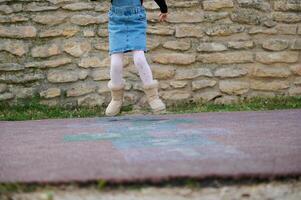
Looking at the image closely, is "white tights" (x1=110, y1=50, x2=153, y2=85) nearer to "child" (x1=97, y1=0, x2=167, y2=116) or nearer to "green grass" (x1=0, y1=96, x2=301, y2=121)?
"child" (x1=97, y1=0, x2=167, y2=116)

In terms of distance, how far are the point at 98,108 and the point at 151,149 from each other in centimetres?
255

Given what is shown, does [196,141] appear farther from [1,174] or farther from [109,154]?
[1,174]

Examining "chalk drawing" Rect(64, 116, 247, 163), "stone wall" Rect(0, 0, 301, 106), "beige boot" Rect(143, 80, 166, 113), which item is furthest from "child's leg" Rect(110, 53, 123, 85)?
"stone wall" Rect(0, 0, 301, 106)

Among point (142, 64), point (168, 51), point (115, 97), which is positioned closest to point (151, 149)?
point (142, 64)

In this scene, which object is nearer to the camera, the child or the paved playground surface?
the paved playground surface

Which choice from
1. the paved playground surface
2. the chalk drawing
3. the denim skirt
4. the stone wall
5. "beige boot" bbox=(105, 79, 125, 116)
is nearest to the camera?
the paved playground surface

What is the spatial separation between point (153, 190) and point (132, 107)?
10.1 feet

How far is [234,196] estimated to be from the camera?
Answer: 1.61m

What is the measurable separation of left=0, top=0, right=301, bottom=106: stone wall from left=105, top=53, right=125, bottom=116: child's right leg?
0.87 meters

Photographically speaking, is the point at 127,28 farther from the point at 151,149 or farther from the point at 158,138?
the point at 151,149

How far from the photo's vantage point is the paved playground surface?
5.58 ft

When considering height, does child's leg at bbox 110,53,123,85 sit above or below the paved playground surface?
above

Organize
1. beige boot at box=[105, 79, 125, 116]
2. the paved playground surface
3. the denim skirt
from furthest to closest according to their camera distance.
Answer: beige boot at box=[105, 79, 125, 116]
the denim skirt
the paved playground surface

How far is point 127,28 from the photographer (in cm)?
361
